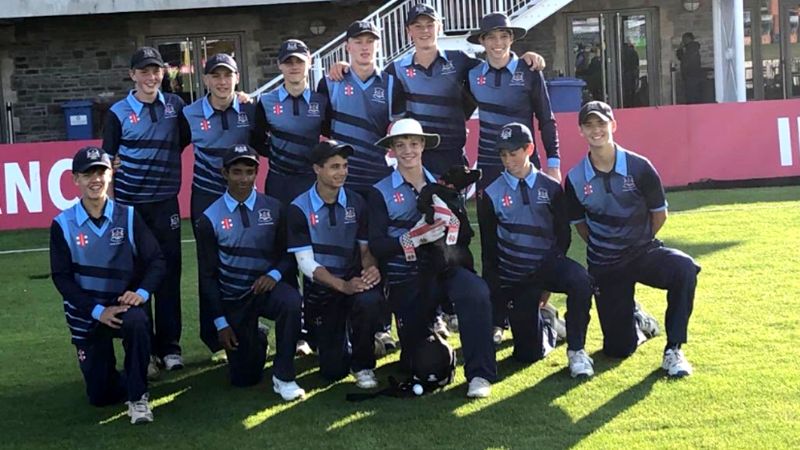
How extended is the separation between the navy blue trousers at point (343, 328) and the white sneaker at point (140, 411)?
104cm

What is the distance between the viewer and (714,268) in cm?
799

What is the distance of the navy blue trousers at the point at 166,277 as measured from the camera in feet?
20.1

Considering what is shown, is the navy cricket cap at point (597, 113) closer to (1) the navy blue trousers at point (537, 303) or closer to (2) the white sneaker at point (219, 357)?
(1) the navy blue trousers at point (537, 303)

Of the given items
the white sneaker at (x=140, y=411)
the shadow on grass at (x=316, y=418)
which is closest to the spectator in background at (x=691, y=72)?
the shadow on grass at (x=316, y=418)

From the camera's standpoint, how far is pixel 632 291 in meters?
5.74

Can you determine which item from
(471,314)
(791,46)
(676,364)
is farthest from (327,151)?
(791,46)

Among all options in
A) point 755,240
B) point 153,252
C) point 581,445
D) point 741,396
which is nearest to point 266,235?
point 153,252

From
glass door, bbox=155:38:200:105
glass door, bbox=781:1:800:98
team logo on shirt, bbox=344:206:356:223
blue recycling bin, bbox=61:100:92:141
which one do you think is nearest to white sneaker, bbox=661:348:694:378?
team logo on shirt, bbox=344:206:356:223

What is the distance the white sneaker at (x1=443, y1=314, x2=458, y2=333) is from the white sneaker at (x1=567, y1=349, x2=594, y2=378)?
1.21m

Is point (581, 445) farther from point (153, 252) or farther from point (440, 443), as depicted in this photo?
point (153, 252)

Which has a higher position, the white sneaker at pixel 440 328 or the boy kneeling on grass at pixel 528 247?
the boy kneeling on grass at pixel 528 247

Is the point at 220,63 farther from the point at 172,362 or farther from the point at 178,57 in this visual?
the point at 178,57

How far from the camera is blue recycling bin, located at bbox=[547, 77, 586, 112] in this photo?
52.4ft

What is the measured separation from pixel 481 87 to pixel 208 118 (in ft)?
5.51
